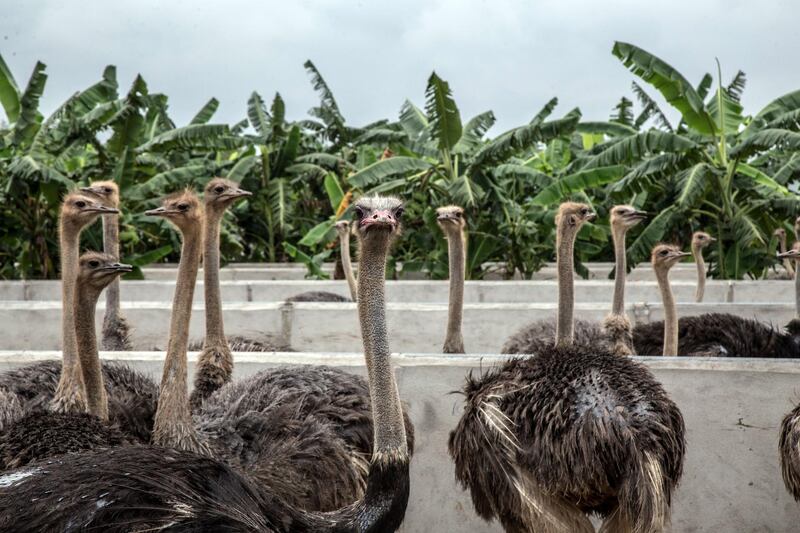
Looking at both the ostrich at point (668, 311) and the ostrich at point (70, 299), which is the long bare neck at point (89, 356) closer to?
the ostrich at point (70, 299)

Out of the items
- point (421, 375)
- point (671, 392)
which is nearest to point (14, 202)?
point (421, 375)

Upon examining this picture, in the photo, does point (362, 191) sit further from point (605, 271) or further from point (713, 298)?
point (713, 298)

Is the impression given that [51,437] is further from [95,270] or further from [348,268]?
[348,268]

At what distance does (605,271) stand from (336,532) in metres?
11.2

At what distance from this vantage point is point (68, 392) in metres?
3.49

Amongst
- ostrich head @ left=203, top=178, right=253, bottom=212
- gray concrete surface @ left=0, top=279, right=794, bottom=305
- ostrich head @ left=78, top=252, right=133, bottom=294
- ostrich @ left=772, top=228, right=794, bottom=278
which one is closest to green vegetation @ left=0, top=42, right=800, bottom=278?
ostrich @ left=772, top=228, right=794, bottom=278

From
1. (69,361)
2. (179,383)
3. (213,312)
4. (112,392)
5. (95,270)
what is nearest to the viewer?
(179,383)

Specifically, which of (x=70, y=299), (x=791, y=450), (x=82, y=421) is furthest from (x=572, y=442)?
(x=70, y=299)

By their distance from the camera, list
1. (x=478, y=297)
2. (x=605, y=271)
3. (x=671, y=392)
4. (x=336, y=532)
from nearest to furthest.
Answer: (x=336, y=532) < (x=671, y=392) < (x=478, y=297) < (x=605, y=271)

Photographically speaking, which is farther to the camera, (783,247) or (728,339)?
(783,247)

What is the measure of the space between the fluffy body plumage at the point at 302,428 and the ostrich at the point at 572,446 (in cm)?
40

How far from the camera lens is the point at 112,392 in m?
4.10

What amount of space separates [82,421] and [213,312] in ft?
4.49

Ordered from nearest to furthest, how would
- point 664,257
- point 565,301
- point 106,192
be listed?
point 565,301
point 106,192
point 664,257
